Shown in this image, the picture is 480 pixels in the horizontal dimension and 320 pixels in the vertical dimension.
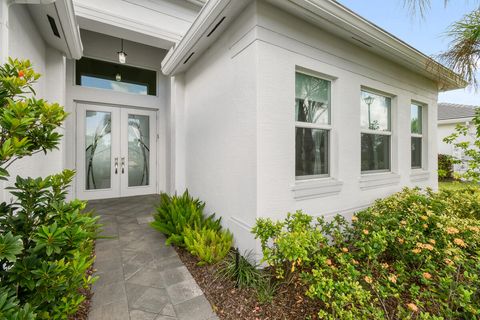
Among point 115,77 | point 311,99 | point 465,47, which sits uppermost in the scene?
point 115,77

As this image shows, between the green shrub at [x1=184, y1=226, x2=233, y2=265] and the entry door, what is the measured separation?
3986mm

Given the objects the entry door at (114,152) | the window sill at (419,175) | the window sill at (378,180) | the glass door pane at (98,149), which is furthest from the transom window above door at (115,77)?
the window sill at (419,175)

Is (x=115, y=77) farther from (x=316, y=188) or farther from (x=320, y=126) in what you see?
(x=316, y=188)

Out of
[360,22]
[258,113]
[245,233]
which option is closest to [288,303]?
[245,233]

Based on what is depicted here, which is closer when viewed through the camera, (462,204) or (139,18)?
(462,204)

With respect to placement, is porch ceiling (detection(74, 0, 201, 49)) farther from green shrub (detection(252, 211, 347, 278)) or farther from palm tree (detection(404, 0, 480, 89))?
palm tree (detection(404, 0, 480, 89))

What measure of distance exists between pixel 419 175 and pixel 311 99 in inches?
154

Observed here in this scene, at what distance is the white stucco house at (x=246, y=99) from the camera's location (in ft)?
9.39

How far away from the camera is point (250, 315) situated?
203cm

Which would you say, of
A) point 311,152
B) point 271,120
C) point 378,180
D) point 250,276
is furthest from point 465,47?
point 250,276

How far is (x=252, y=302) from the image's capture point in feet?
7.16

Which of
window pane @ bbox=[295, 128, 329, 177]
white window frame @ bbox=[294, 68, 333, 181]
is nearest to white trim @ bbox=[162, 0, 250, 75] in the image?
white window frame @ bbox=[294, 68, 333, 181]

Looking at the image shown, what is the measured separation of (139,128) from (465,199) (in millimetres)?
7623

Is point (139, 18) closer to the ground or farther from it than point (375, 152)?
farther from it
